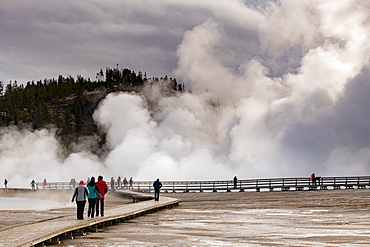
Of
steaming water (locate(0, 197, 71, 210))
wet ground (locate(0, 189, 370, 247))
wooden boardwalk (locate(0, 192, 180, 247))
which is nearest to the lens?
wooden boardwalk (locate(0, 192, 180, 247))

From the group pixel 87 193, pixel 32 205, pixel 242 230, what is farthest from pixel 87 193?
pixel 32 205

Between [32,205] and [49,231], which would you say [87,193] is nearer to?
[49,231]

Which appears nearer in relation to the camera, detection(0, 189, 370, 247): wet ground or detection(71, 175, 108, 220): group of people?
detection(0, 189, 370, 247): wet ground

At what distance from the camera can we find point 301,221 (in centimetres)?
2888

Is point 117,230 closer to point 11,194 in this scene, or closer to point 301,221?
point 301,221

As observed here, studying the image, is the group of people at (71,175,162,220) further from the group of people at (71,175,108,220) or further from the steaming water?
the steaming water

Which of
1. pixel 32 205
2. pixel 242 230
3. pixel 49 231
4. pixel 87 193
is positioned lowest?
pixel 32 205

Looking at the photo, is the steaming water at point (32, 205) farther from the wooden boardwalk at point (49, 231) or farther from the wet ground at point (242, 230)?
the wooden boardwalk at point (49, 231)

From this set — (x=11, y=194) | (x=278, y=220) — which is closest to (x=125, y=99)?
(x=11, y=194)

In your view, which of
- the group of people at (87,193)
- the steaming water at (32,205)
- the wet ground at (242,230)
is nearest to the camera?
the wet ground at (242,230)

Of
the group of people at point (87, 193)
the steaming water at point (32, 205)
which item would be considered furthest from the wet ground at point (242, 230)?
the steaming water at point (32, 205)

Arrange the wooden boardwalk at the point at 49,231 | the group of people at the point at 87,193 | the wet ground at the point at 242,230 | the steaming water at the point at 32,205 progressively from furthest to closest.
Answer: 1. the steaming water at the point at 32,205
2. the group of people at the point at 87,193
3. the wet ground at the point at 242,230
4. the wooden boardwalk at the point at 49,231

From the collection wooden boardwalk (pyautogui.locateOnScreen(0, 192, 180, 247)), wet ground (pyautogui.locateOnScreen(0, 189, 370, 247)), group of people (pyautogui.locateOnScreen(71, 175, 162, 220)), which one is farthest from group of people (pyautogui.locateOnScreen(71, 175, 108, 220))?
wet ground (pyautogui.locateOnScreen(0, 189, 370, 247))

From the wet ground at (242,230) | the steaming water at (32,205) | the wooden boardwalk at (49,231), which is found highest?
the wooden boardwalk at (49,231)
